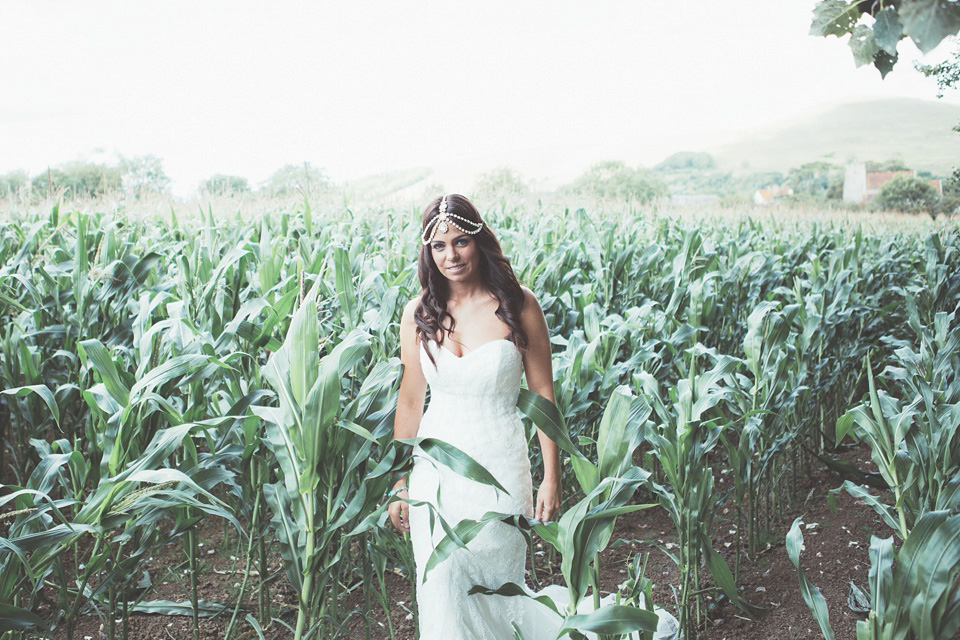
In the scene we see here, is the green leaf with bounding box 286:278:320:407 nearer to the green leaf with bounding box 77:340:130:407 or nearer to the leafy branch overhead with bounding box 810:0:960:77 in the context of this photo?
the green leaf with bounding box 77:340:130:407

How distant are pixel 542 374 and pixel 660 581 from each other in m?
1.36

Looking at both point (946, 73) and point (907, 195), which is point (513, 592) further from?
point (907, 195)

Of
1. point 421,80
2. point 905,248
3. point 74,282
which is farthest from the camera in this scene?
point 421,80

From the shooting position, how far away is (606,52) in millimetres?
44031

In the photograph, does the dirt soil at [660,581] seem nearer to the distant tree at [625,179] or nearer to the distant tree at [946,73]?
the distant tree at [946,73]

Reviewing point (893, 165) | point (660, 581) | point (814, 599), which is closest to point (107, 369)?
point (814, 599)

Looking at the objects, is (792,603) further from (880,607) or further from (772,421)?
(880,607)

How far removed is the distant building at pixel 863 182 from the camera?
1756 cm

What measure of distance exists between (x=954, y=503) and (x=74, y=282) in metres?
3.07

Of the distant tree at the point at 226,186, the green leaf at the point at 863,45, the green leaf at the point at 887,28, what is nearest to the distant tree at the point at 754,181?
→ the distant tree at the point at 226,186

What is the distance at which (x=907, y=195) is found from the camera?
50.0 feet

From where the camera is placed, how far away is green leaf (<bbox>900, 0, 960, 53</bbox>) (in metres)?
0.88

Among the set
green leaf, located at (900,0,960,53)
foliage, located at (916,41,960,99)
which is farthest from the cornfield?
foliage, located at (916,41,960,99)

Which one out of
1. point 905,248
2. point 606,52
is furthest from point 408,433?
point 606,52
